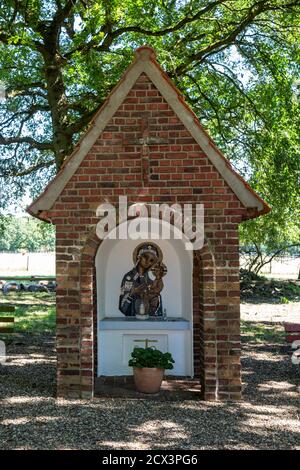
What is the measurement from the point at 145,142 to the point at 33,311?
13.3m

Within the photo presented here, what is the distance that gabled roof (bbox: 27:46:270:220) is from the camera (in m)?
6.80

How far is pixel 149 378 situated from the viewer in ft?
23.7

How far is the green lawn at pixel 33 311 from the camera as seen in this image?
14.6m

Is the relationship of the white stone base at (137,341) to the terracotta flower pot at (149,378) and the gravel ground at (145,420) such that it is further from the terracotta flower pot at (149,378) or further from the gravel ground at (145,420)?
the terracotta flower pot at (149,378)

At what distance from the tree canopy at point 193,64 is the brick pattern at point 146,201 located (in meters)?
4.30

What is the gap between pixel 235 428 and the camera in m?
5.78

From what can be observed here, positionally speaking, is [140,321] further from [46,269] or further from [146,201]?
[46,269]

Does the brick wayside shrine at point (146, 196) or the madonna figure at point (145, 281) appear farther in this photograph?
the madonna figure at point (145, 281)

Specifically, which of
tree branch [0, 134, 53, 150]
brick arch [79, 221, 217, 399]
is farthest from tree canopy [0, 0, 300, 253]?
brick arch [79, 221, 217, 399]

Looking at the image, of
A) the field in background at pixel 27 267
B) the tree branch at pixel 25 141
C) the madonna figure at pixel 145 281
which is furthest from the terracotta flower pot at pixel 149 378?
the field in background at pixel 27 267

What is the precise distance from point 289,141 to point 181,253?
17.2 ft

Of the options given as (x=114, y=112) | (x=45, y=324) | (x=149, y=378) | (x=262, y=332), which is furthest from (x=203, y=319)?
(x=45, y=324)

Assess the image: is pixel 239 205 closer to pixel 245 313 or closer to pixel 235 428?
pixel 235 428
